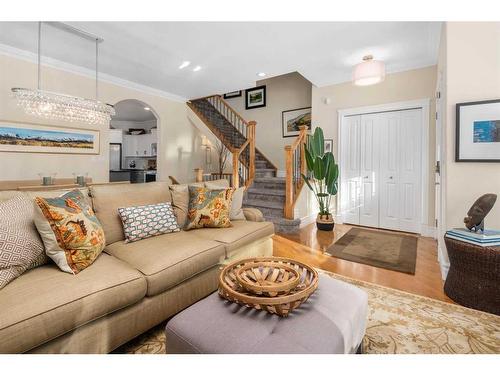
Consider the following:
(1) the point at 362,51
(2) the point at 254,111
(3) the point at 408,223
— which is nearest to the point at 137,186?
(1) the point at 362,51

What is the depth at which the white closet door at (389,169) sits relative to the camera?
13.3ft

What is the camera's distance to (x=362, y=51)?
3432 mm

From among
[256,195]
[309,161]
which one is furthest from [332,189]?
[256,195]

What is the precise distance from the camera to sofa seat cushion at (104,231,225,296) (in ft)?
5.06

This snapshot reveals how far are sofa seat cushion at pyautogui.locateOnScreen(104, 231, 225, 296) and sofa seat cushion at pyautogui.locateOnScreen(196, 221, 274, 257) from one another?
0.10 meters

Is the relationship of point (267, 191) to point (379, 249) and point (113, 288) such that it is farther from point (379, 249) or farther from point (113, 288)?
point (113, 288)

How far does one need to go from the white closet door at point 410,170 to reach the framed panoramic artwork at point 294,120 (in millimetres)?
2039

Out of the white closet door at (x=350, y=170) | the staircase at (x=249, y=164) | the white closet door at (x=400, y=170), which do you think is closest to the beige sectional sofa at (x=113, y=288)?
the staircase at (x=249, y=164)

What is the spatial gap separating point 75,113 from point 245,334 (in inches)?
138

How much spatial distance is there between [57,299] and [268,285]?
98 cm

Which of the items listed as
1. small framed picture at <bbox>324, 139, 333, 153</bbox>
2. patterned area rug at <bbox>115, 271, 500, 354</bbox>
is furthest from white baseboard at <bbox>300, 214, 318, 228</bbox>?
patterned area rug at <bbox>115, 271, 500, 354</bbox>

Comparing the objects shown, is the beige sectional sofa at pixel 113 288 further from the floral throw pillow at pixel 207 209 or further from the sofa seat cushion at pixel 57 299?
the floral throw pillow at pixel 207 209

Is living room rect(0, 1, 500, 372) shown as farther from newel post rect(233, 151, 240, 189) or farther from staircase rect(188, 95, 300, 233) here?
newel post rect(233, 151, 240, 189)
